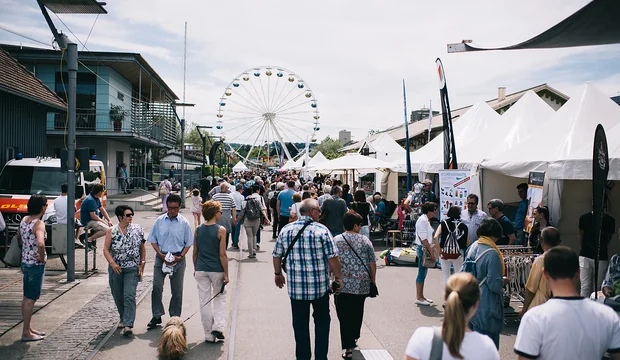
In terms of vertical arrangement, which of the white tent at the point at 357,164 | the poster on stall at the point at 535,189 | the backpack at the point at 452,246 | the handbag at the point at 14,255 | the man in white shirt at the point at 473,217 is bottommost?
the handbag at the point at 14,255

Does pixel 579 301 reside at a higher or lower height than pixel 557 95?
lower

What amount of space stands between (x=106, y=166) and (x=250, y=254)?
64.1ft

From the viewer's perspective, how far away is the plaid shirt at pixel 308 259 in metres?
5.05

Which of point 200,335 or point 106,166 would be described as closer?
point 200,335

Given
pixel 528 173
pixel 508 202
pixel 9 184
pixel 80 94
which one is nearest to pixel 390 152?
pixel 508 202

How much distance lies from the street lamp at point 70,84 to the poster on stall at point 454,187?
756 centimetres

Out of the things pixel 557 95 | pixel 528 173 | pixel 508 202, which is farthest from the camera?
pixel 557 95

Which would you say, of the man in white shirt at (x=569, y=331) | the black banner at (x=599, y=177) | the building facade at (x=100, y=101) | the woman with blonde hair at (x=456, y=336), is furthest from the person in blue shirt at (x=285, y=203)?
the building facade at (x=100, y=101)

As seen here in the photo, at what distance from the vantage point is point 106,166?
28.9 m

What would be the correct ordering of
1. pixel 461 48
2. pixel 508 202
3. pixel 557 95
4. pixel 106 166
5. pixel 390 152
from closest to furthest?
pixel 461 48, pixel 508 202, pixel 390 152, pixel 106 166, pixel 557 95

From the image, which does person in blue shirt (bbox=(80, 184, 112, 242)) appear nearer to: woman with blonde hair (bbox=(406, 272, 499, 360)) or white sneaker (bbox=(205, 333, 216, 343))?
white sneaker (bbox=(205, 333, 216, 343))

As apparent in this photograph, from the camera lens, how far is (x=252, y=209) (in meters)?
12.5

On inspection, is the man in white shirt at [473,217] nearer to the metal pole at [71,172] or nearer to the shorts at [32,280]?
the shorts at [32,280]

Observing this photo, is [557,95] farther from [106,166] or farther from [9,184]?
[9,184]
